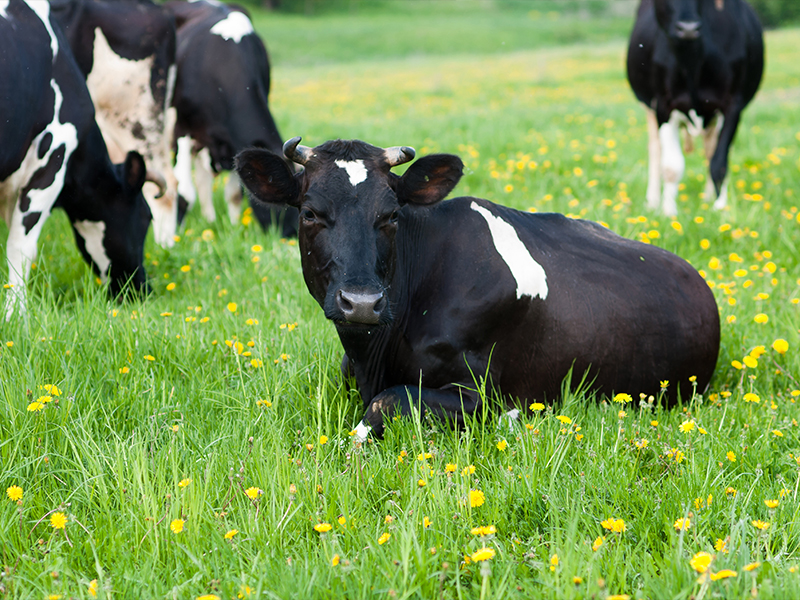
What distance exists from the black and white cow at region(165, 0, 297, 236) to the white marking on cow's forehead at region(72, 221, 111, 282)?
2.36 meters

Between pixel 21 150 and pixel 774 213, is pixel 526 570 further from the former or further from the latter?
pixel 774 213

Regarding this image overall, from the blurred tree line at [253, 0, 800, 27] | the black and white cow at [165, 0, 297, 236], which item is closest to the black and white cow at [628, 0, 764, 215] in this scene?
the black and white cow at [165, 0, 297, 236]

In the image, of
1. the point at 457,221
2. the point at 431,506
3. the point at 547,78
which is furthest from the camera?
the point at 547,78

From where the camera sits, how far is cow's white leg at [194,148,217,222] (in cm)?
904

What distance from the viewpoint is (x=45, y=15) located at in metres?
5.29

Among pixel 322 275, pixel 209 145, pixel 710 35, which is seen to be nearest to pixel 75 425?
pixel 322 275

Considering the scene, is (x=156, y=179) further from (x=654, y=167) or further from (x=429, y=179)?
(x=654, y=167)

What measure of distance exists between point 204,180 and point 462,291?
19.9 feet

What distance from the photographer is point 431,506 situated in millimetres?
2764

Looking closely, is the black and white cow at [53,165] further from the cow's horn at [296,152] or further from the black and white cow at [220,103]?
the black and white cow at [220,103]

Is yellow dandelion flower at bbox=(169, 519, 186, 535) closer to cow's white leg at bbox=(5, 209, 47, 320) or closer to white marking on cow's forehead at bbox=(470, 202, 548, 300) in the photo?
white marking on cow's forehead at bbox=(470, 202, 548, 300)

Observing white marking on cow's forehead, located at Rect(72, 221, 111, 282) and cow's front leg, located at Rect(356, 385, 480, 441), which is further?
white marking on cow's forehead, located at Rect(72, 221, 111, 282)

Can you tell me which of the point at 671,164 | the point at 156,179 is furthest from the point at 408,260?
the point at 671,164

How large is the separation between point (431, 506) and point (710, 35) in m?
7.15
